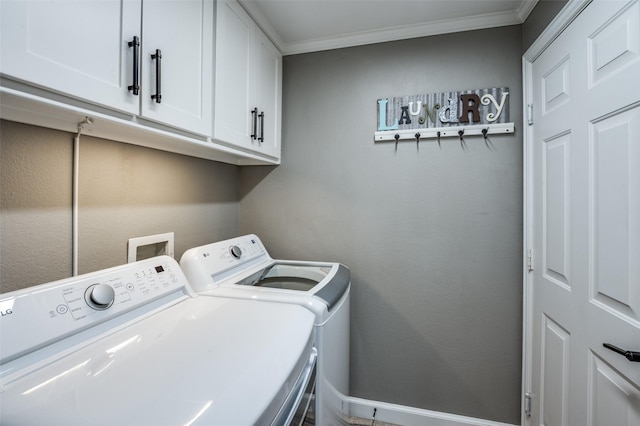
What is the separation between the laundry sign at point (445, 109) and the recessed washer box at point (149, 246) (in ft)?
4.56

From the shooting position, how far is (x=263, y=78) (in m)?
1.69

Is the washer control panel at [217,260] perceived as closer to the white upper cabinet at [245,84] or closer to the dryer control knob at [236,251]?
the dryer control knob at [236,251]

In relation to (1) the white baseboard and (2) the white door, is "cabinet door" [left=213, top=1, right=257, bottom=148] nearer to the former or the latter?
(2) the white door

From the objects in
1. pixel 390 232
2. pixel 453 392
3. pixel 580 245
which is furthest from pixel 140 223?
pixel 453 392

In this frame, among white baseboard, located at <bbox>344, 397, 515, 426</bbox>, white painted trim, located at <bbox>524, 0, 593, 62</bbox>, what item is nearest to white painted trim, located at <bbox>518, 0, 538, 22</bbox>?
white painted trim, located at <bbox>524, 0, 593, 62</bbox>

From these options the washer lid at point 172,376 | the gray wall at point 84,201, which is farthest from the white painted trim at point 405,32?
the washer lid at point 172,376

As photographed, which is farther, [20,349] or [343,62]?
[343,62]

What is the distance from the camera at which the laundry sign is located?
1.62 meters

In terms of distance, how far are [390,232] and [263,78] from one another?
1222 mm

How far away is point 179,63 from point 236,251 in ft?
3.02

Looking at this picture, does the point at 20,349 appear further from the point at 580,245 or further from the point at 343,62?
the point at 343,62

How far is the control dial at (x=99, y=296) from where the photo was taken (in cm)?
83

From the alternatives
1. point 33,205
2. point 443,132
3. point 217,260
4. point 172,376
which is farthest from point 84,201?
point 443,132

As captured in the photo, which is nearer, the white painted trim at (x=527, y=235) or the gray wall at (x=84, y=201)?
the gray wall at (x=84, y=201)
